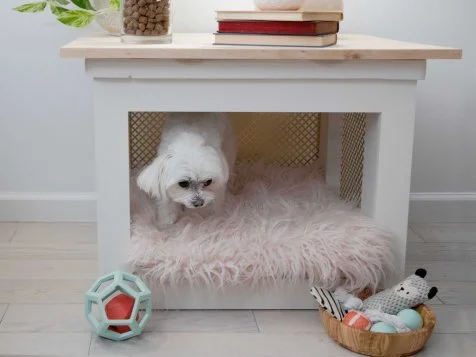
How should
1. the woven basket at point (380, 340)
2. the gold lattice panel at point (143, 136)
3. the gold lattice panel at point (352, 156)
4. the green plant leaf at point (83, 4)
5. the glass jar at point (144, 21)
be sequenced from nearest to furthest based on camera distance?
the woven basket at point (380, 340) < the glass jar at point (144, 21) < the gold lattice panel at point (352, 156) < the green plant leaf at point (83, 4) < the gold lattice panel at point (143, 136)

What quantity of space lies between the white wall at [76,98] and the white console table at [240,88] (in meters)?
0.60

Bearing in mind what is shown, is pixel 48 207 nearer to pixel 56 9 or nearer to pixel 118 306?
pixel 56 9

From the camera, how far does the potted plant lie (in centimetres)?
192

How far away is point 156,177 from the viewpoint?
1.60 metres

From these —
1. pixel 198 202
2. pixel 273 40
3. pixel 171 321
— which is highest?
pixel 273 40

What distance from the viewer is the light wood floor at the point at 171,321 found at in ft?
4.81

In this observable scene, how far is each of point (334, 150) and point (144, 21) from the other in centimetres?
72

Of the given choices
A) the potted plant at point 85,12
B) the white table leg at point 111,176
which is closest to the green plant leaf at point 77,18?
the potted plant at point 85,12

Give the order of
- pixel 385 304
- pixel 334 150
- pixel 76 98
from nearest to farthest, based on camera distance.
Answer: pixel 385 304 < pixel 334 150 < pixel 76 98

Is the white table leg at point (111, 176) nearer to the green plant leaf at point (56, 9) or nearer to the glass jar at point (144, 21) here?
the glass jar at point (144, 21)

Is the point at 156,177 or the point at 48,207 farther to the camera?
the point at 48,207

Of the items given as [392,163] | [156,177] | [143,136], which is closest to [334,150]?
[392,163]

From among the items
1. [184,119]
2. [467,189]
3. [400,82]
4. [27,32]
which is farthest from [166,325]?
[467,189]

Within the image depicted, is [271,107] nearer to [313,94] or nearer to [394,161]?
[313,94]
